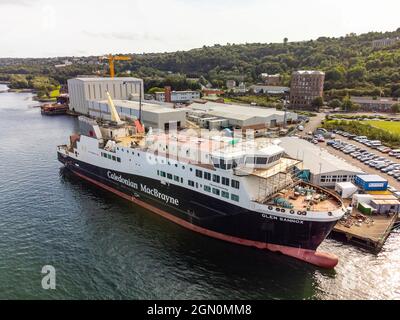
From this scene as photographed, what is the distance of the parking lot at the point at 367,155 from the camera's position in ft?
131

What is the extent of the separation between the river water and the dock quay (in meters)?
0.81

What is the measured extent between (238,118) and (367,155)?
28.0 metres

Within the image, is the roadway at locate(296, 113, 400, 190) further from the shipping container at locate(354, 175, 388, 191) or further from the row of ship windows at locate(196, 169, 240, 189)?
the row of ship windows at locate(196, 169, 240, 189)

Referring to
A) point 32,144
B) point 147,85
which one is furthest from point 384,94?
point 32,144

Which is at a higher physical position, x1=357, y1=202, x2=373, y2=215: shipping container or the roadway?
the roadway

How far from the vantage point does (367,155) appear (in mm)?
46031

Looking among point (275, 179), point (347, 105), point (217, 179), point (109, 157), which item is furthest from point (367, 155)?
point (347, 105)

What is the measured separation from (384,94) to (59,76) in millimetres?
160590

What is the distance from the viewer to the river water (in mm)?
21250

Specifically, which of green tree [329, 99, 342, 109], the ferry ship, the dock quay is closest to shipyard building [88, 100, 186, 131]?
the ferry ship

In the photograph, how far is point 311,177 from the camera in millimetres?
35719

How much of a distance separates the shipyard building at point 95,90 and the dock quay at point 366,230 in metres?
71.2

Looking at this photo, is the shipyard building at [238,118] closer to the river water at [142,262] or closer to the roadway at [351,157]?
the roadway at [351,157]

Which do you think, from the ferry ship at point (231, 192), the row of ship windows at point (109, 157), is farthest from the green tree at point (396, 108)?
the row of ship windows at point (109, 157)
